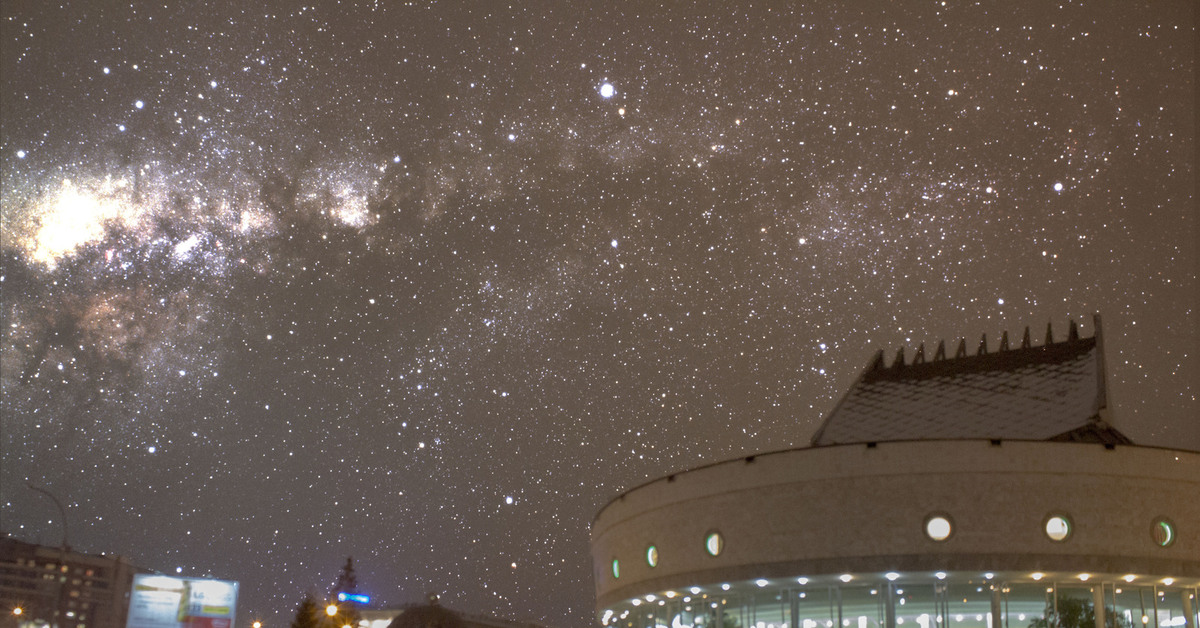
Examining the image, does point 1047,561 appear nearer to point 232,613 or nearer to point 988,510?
point 988,510

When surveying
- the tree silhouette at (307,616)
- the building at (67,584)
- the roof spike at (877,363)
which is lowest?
the tree silhouette at (307,616)

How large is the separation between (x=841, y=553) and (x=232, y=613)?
33.3 metres

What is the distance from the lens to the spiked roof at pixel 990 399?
44.8 metres

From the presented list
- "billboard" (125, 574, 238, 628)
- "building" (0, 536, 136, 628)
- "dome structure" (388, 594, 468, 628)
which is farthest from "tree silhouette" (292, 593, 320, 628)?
"building" (0, 536, 136, 628)

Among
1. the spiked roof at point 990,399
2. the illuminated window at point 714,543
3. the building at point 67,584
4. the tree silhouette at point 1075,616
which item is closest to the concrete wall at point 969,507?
the illuminated window at point 714,543

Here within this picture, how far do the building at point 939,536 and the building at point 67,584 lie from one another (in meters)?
153

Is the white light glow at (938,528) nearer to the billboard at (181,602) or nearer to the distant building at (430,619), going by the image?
the distant building at (430,619)

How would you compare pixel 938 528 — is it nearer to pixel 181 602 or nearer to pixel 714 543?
pixel 714 543

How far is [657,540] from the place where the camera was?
43.1 metres

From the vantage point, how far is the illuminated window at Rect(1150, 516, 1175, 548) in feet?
119

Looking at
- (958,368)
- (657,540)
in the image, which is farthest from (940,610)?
(958,368)

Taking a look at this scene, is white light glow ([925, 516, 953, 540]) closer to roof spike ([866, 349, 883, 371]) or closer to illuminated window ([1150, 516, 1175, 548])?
illuminated window ([1150, 516, 1175, 548])

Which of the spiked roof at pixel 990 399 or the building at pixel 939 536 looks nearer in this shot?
the building at pixel 939 536

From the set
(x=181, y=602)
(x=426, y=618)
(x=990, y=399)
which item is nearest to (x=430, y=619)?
(x=426, y=618)
